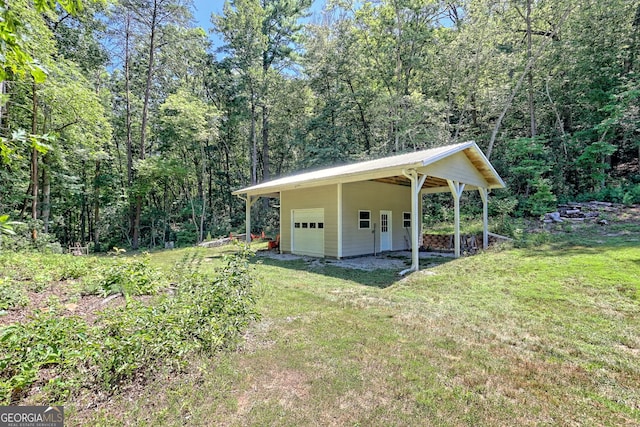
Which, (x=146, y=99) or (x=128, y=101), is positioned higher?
(x=128, y=101)

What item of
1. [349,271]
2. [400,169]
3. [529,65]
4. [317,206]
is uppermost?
[529,65]

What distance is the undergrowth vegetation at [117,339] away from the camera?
219cm

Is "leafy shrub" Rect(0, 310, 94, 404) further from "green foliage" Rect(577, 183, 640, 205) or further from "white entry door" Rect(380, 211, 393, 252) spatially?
"green foliage" Rect(577, 183, 640, 205)

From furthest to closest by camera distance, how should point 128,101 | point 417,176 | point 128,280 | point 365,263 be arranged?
point 128,101 < point 365,263 < point 417,176 < point 128,280

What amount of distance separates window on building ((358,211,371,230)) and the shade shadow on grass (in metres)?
1.92

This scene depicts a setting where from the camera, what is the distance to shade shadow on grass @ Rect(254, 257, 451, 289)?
6383 mm

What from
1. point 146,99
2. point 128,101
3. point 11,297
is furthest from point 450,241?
point 128,101

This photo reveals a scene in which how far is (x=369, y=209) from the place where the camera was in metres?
10.4

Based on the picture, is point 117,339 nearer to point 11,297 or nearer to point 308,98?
→ point 11,297

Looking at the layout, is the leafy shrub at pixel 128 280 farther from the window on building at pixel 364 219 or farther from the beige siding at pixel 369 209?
the window on building at pixel 364 219

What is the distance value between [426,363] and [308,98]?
19.9 meters

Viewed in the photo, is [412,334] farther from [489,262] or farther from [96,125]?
[96,125]

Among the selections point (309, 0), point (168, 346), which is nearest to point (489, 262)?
point (168, 346)

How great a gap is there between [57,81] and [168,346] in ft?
42.8
